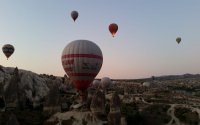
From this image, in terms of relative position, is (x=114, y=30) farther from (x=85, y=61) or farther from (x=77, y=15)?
(x=85, y=61)

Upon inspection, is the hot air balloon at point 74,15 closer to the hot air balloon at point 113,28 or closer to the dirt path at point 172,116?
the hot air balloon at point 113,28

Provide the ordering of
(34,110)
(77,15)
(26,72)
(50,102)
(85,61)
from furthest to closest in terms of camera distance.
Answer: (26,72) < (77,15) < (34,110) < (50,102) < (85,61)

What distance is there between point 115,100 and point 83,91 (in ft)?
17.4

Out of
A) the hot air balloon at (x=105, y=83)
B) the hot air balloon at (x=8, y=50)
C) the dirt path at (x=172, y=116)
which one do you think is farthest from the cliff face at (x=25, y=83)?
the dirt path at (x=172, y=116)

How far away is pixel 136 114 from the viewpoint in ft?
179

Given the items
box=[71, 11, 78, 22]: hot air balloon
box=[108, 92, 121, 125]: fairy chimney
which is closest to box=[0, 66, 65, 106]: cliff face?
box=[71, 11, 78, 22]: hot air balloon

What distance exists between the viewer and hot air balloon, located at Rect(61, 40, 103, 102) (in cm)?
4788

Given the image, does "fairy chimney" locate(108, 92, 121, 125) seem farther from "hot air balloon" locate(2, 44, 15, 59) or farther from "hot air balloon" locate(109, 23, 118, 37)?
"hot air balloon" locate(2, 44, 15, 59)

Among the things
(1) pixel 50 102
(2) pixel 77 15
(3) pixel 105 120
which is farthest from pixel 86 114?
(2) pixel 77 15

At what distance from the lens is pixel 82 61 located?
47.8 metres

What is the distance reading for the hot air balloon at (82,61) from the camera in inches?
1885

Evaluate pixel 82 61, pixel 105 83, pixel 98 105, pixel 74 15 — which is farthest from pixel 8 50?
pixel 105 83

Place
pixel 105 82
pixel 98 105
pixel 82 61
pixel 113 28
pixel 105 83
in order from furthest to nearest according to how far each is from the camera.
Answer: pixel 105 82 → pixel 105 83 → pixel 113 28 → pixel 98 105 → pixel 82 61

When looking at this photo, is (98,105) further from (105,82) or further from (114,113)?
(105,82)
